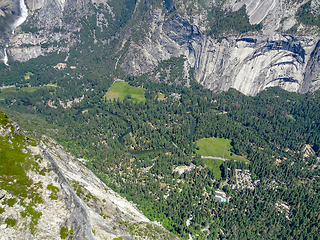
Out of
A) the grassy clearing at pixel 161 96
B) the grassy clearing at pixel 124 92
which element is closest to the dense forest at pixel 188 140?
the grassy clearing at pixel 161 96

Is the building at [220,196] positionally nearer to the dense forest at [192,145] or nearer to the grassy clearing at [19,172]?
the dense forest at [192,145]

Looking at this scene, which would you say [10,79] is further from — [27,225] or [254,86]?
[254,86]

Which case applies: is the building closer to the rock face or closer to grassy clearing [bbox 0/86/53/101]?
the rock face

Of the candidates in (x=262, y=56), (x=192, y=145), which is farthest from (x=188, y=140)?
(x=262, y=56)

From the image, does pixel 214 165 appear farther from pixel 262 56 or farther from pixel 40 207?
pixel 262 56

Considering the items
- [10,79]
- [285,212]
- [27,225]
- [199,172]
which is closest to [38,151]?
[27,225]
